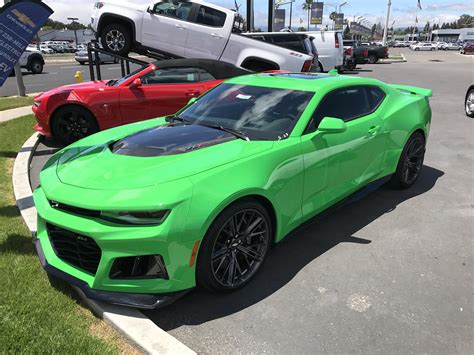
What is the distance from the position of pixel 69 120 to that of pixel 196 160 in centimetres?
473

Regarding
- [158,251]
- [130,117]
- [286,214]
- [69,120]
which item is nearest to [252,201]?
[286,214]

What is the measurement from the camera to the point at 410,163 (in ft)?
17.0

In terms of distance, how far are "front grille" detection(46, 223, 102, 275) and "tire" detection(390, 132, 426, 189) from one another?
369 cm

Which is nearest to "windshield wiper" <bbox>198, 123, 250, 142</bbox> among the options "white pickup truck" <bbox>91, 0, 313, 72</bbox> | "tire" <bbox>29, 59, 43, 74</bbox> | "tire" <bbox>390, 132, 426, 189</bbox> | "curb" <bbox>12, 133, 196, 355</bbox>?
"curb" <bbox>12, 133, 196, 355</bbox>

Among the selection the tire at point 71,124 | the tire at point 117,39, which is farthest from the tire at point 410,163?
the tire at point 117,39

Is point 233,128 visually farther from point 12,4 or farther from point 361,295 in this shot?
point 12,4

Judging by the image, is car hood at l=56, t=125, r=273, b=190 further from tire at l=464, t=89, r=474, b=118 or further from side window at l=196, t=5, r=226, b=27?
tire at l=464, t=89, r=474, b=118

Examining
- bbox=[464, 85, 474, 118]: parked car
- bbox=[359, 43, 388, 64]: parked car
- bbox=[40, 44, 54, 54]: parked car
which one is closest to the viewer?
bbox=[464, 85, 474, 118]: parked car

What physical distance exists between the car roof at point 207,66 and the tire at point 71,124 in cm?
150

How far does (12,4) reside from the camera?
424 cm

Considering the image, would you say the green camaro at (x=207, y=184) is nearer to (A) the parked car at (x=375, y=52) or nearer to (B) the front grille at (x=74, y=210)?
(B) the front grille at (x=74, y=210)

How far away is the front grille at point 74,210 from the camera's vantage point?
263 cm

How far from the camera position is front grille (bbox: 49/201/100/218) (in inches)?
103

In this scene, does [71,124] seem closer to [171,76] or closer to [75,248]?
[171,76]
